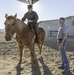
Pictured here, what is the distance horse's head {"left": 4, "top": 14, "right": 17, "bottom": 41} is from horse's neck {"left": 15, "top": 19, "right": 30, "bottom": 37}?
447 millimetres

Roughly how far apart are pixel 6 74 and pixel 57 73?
175cm

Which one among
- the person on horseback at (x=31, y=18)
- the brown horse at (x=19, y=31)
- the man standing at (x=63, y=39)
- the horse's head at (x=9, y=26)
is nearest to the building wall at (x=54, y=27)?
the person on horseback at (x=31, y=18)

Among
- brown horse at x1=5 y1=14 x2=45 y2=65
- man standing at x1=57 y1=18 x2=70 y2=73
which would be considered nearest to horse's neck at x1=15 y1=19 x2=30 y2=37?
brown horse at x1=5 y1=14 x2=45 y2=65

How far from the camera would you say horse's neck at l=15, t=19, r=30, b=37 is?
890 cm

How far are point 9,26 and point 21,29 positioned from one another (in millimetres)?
1050

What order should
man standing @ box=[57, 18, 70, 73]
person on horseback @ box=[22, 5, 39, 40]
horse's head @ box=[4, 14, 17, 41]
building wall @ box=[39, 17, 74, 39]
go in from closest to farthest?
man standing @ box=[57, 18, 70, 73], horse's head @ box=[4, 14, 17, 41], person on horseback @ box=[22, 5, 39, 40], building wall @ box=[39, 17, 74, 39]

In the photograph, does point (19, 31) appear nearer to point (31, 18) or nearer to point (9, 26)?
point (9, 26)

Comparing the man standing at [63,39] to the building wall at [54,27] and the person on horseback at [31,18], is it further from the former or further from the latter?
the building wall at [54,27]

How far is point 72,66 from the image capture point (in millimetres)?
8859

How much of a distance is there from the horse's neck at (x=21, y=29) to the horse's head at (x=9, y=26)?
0.45 metres

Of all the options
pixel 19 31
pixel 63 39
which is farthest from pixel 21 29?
pixel 63 39

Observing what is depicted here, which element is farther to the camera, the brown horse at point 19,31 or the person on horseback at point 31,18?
the person on horseback at point 31,18

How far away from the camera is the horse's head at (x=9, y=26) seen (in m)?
8.07

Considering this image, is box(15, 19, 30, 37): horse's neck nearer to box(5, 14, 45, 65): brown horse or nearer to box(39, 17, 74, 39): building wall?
box(5, 14, 45, 65): brown horse
